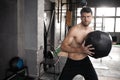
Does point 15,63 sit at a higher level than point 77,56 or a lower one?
lower

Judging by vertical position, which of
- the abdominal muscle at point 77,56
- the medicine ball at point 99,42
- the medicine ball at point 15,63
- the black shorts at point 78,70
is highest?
the medicine ball at point 99,42

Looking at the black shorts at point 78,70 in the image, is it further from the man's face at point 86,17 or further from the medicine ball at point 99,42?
the man's face at point 86,17

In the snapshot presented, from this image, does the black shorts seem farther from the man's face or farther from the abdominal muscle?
the man's face

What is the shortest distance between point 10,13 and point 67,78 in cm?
216

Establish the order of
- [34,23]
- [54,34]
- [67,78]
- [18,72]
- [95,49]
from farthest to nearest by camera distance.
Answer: [54,34] < [34,23] < [18,72] < [67,78] < [95,49]

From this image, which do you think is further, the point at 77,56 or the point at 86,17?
the point at 77,56

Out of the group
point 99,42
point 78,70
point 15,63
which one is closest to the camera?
point 99,42

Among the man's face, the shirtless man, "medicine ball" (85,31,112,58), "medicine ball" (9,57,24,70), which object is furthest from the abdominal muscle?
"medicine ball" (9,57,24,70)

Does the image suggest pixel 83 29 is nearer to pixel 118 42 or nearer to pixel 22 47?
pixel 22 47

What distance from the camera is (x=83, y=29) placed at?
257 centimetres

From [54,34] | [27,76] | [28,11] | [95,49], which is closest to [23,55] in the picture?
[27,76]

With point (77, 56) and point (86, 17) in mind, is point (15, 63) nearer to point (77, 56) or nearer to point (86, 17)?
point (77, 56)

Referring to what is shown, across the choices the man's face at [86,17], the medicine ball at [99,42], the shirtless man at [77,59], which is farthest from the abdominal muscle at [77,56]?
the man's face at [86,17]

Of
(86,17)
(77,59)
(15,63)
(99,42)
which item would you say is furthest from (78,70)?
(15,63)
